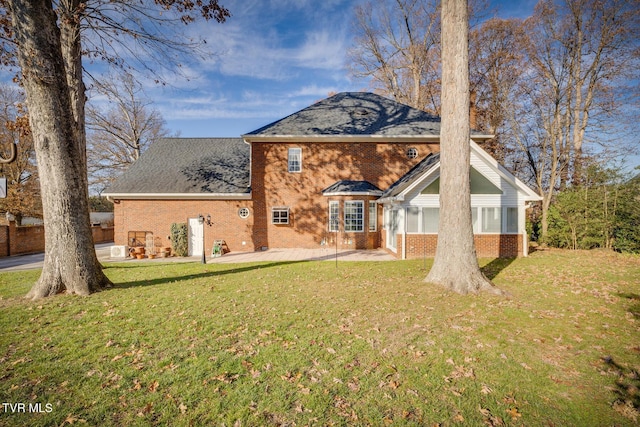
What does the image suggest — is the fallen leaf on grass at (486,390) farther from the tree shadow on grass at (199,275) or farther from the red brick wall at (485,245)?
the red brick wall at (485,245)

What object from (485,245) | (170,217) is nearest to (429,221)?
(485,245)

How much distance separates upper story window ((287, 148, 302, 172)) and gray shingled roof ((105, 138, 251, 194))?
2708 mm

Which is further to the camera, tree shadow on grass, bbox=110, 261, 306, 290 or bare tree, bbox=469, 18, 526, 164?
bare tree, bbox=469, 18, 526, 164

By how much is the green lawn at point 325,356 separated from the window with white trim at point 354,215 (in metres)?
8.09

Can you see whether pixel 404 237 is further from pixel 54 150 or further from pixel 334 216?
pixel 54 150

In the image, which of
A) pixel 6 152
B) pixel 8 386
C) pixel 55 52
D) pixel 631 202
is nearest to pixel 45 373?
pixel 8 386

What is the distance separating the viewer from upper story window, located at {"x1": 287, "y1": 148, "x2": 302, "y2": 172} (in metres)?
16.7

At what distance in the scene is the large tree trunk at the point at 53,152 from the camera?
664 cm

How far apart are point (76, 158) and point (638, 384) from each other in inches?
455

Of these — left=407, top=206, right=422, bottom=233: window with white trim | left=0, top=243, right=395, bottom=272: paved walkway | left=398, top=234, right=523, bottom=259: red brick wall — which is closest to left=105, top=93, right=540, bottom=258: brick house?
left=0, top=243, right=395, bottom=272: paved walkway

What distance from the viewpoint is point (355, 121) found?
17.3 m

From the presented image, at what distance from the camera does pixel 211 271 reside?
35.4ft

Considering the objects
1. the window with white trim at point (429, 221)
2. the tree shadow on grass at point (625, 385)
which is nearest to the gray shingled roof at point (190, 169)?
the window with white trim at point (429, 221)

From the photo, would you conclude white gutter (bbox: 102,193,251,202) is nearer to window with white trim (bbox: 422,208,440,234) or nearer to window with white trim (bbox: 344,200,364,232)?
window with white trim (bbox: 344,200,364,232)
